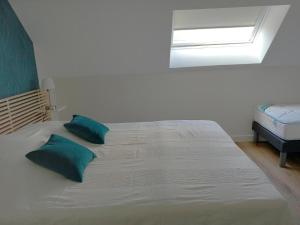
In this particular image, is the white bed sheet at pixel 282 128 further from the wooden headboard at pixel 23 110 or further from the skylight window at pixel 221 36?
the wooden headboard at pixel 23 110

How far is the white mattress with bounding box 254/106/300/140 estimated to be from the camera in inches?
116

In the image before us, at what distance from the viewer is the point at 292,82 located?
3.74m

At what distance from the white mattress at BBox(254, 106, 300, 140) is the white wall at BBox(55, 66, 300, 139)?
44cm

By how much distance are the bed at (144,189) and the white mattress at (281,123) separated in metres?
1.19

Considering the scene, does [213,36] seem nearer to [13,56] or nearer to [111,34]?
[111,34]

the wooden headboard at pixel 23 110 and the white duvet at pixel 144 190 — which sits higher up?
the wooden headboard at pixel 23 110

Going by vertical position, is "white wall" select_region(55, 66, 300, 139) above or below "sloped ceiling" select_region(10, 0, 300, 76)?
below

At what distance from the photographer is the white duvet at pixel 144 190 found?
4.53 feet

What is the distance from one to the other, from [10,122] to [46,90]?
2.88 feet

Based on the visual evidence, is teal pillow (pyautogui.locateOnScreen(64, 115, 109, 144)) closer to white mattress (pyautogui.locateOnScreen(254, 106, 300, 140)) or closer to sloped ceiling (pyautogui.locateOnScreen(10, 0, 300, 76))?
sloped ceiling (pyautogui.locateOnScreen(10, 0, 300, 76))

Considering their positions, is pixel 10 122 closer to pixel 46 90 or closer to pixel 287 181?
pixel 46 90

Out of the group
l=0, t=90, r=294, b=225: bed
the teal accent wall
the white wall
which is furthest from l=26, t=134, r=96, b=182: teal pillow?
the white wall

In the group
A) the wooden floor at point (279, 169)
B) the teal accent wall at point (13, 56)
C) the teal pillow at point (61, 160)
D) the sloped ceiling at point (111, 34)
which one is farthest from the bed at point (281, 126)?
the teal accent wall at point (13, 56)

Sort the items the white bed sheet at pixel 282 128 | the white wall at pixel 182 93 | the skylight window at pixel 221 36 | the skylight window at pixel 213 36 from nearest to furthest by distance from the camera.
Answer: the white bed sheet at pixel 282 128 < the skylight window at pixel 221 36 < the skylight window at pixel 213 36 < the white wall at pixel 182 93
